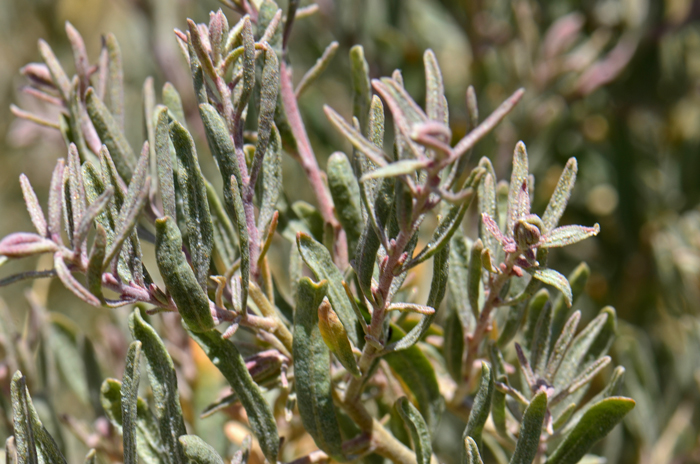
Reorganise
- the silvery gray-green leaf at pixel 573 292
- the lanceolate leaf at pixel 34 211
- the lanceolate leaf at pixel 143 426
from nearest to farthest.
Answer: the lanceolate leaf at pixel 34 211
the lanceolate leaf at pixel 143 426
the silvery gray-green leaf at pixel 573 292

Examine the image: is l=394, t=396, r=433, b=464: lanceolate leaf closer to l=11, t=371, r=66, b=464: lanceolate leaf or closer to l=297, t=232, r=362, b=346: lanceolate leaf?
l=297, t=232, r=362, b=346: lanceolate leaf

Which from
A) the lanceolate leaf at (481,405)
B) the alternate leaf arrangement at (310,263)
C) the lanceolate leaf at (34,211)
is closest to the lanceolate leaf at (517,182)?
the alternate leaf arrangement at (310,263)

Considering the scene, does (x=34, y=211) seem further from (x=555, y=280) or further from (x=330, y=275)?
(x=555, y=280)

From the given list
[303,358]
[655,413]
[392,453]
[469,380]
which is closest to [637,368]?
[655,413]

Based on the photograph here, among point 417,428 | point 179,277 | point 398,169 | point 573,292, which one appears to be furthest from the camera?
point 573,292

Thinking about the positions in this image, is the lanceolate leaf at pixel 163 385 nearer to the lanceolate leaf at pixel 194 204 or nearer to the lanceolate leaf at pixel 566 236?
the lanceolate leaf at pixel 194 204

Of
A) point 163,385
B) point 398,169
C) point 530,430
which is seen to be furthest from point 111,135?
point 530,430
